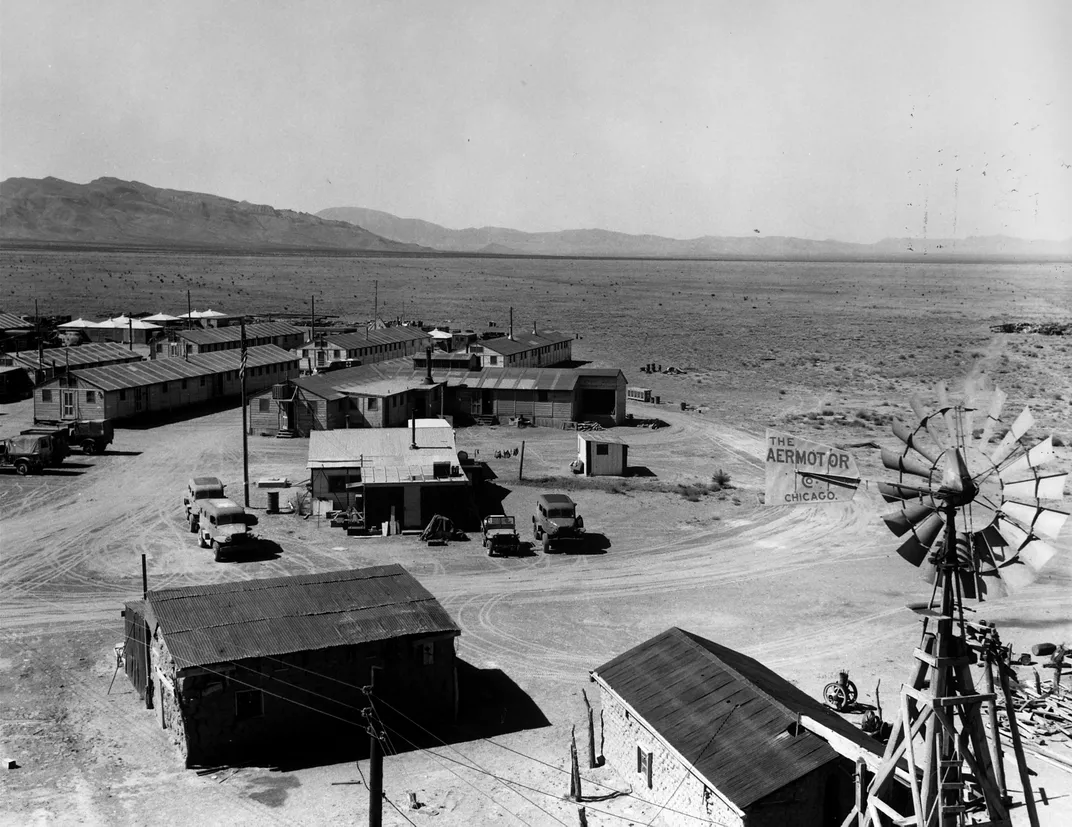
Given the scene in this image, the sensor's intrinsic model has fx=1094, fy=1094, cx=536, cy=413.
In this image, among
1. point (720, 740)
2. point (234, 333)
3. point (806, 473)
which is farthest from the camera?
point (234, 333)

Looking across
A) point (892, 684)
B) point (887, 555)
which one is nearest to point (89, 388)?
point (887, 555)

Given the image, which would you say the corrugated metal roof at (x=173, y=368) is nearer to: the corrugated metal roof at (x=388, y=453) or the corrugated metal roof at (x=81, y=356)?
the corrugated metal roof at (x=81, y=356)

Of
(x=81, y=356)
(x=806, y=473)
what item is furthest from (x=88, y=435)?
(x=806, y=473)

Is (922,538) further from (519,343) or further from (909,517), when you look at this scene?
(519,343)

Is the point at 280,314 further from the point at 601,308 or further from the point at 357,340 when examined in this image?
the point at 357,340

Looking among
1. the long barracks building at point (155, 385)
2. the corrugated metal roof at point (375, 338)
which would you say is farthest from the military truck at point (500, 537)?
the corrugated metal roof at point (375, 338)

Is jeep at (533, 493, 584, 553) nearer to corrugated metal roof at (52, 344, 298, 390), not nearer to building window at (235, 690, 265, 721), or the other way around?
building window at (235, 690, 265, 721)
